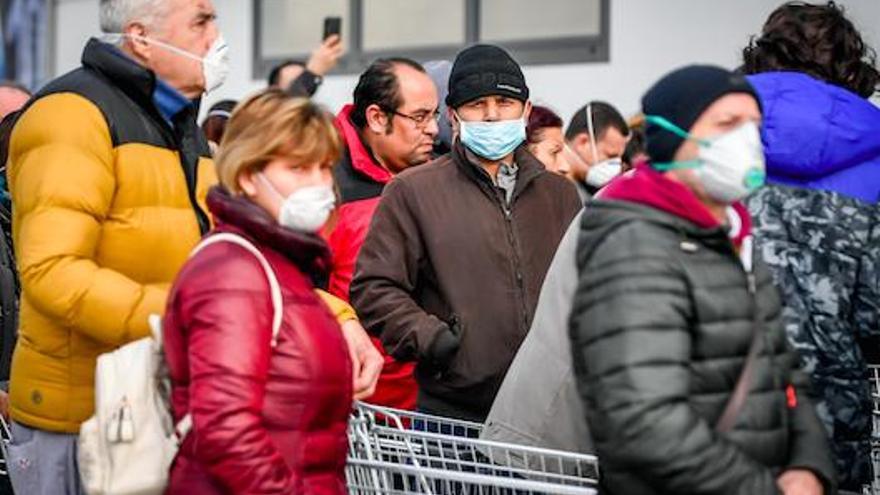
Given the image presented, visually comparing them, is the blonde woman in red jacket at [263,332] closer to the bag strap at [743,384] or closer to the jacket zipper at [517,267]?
the bag strap at [743,384]

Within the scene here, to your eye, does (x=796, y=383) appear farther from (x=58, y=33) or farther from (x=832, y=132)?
(x=58, y=33)

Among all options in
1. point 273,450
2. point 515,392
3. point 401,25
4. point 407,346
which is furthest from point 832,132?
point 401,25

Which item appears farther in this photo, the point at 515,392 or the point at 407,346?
the point at 407,346

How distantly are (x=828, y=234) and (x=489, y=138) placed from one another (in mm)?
1219

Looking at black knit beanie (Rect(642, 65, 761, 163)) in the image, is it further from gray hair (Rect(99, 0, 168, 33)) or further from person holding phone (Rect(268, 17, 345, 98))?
person holding phone (Rect(268, 17, 345, 98))

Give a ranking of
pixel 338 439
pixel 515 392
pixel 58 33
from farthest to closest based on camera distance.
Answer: pixel 58 33 → pixel 515 392 → pixel 338 439

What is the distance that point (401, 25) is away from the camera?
31.2 ft

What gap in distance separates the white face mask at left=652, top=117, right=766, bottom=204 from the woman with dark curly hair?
70 cm

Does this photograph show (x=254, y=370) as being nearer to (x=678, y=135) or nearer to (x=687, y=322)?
(x=687, y=322)

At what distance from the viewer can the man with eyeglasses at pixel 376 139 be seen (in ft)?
16.0

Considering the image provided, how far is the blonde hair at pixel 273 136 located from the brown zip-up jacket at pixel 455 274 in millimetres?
1107

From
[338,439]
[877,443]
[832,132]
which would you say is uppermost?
[832,132]

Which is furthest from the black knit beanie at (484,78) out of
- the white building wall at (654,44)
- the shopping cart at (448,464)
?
the white building wall at (654,44)

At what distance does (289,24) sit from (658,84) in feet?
23.8
